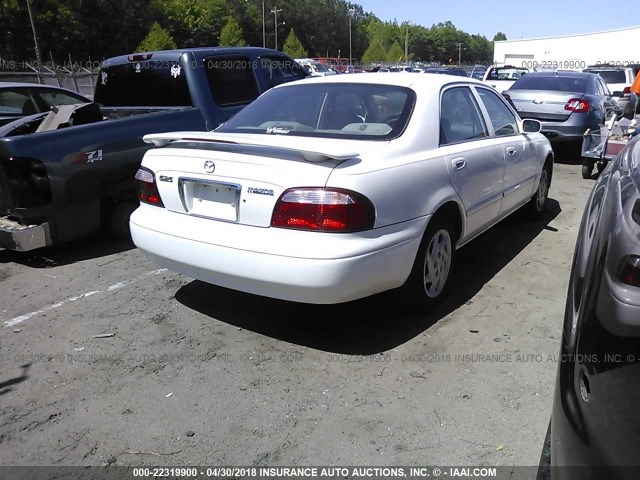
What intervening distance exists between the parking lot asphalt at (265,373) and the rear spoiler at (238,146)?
1180 millimetres

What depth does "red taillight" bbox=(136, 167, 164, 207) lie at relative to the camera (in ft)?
12.0

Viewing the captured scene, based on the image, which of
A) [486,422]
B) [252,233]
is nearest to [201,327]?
[252,233]

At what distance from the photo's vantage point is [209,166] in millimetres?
3307

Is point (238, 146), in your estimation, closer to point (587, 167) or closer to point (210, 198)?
point (210, 198)

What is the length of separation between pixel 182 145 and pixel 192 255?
0.78m

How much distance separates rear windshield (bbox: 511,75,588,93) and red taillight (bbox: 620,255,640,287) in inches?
382

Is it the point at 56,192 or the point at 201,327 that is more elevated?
the point at 56,192

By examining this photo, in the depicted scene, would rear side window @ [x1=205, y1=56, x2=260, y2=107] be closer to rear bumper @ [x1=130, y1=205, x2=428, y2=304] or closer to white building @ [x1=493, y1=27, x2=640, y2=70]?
rear bumper @ [x1=130, y1=205, x2=428, y2=304]

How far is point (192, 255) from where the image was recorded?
11.0 ft

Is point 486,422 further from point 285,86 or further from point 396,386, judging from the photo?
point 285,86

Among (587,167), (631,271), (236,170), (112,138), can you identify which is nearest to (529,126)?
(236,170)

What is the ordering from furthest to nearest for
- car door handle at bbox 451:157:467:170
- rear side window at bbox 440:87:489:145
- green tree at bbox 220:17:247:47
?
1. green tree at bbox 220:17:247:47
2. rear side window at bbox 440:87:489:145
3. car door handle at bbox 451:157:467:170

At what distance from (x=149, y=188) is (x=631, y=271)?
3082mm

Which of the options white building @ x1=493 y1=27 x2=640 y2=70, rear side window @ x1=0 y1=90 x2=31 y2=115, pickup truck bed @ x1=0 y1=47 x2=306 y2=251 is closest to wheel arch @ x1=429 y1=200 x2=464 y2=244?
pickup truck bed @ x1=0 y1=47 x2=306 y2=251
